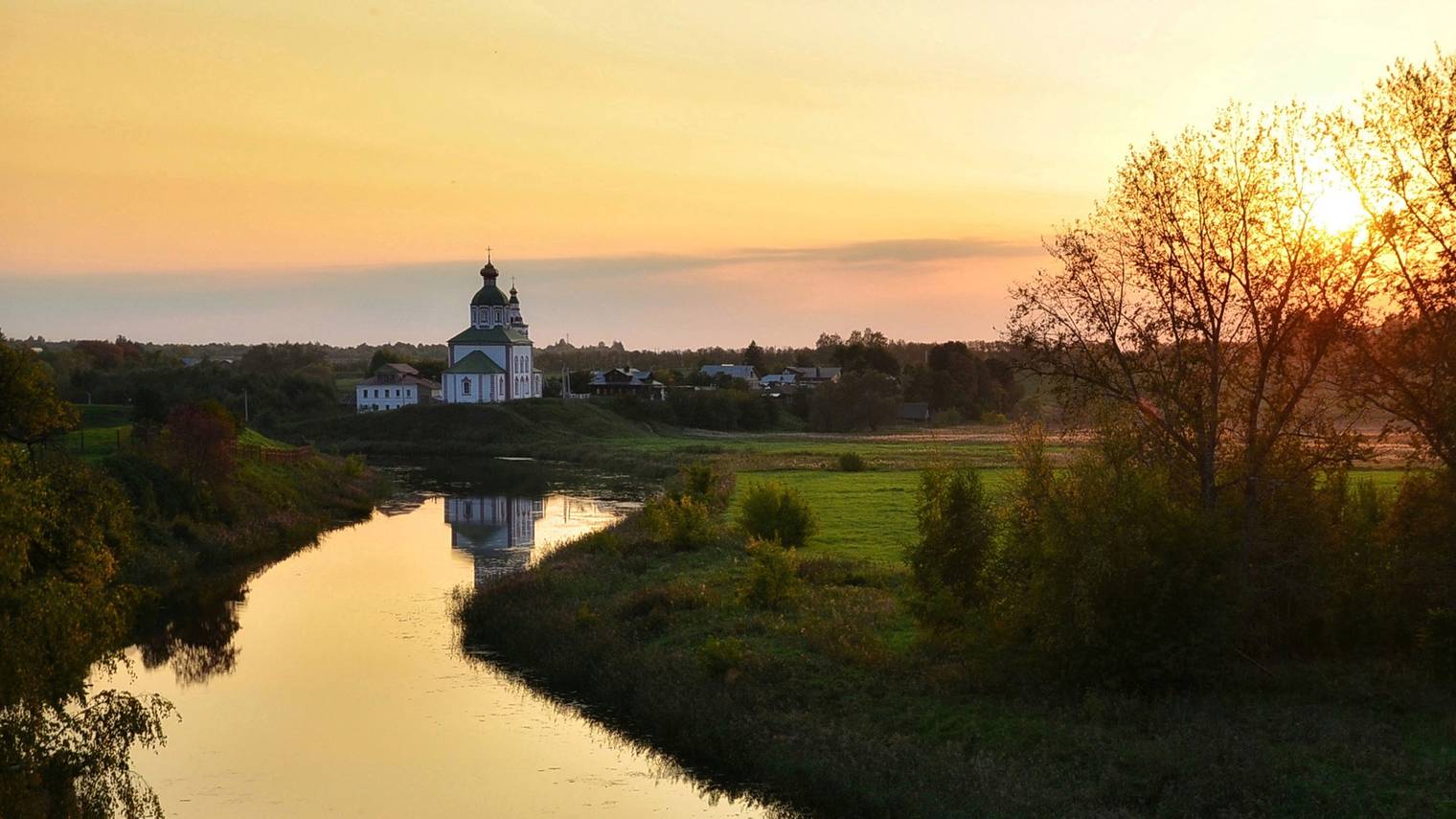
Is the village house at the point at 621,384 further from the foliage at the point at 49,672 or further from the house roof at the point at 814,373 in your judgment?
the foliage at the point at 49,672

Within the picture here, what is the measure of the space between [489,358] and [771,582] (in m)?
90.9

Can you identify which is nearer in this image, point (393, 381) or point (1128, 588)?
point (1128, 588)

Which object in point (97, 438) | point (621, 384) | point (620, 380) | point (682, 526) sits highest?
point (620, 380)

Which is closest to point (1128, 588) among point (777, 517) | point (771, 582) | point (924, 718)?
point (924, 718)

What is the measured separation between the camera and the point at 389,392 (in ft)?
386

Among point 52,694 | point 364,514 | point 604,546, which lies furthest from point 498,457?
point 52,694

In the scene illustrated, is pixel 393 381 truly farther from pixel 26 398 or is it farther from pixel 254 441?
pixel 26 398

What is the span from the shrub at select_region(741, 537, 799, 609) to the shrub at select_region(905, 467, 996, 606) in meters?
4.23

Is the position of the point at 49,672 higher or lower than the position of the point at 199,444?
lower

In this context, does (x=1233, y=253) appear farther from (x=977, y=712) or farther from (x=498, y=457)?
(x=498, y=457)

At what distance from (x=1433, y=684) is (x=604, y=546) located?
22633mm

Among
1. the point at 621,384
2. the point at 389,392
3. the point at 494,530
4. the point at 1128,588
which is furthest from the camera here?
the point at 621,384

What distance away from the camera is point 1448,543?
Answer: 19984 millimetres

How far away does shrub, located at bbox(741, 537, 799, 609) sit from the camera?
27.5 m
